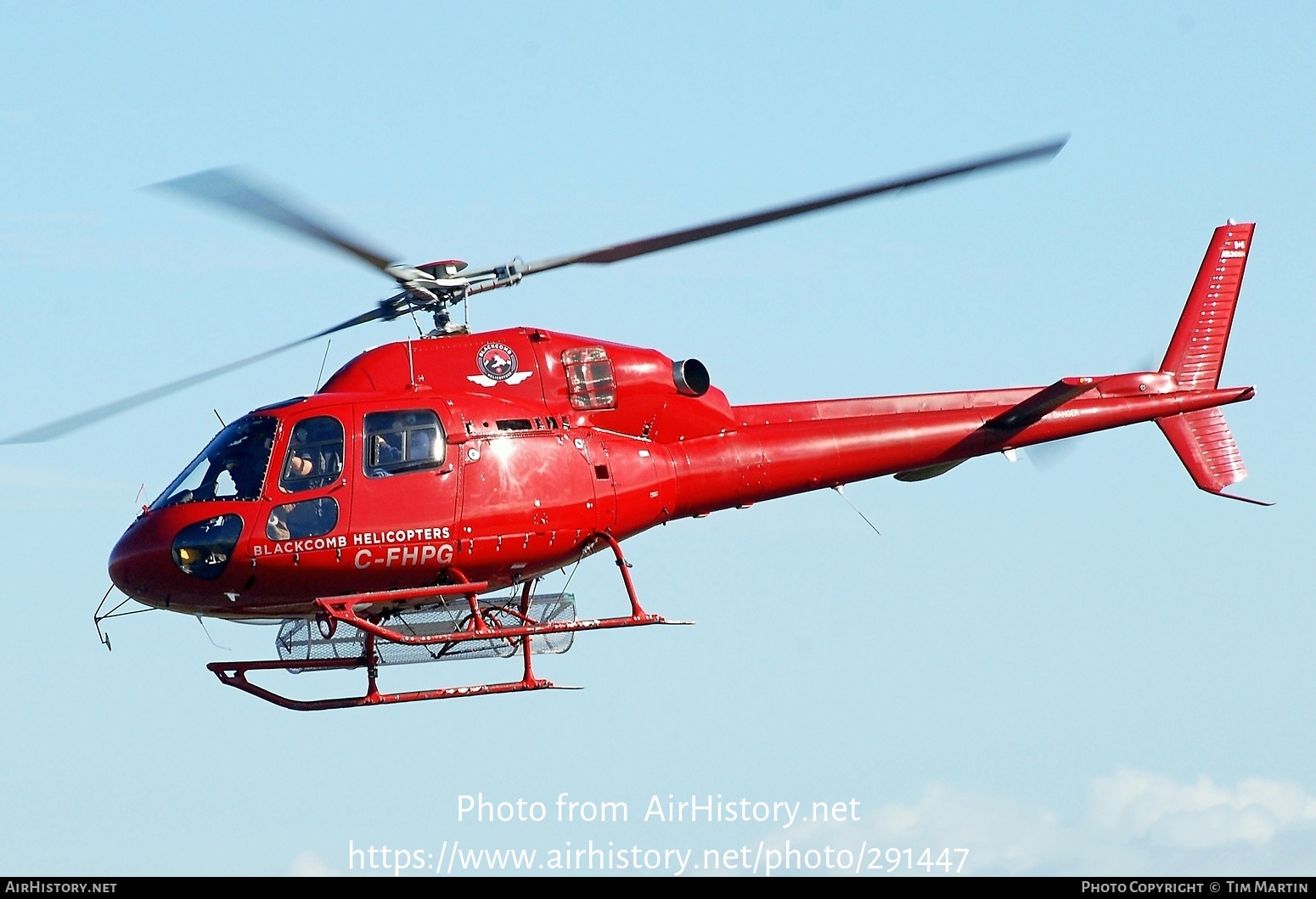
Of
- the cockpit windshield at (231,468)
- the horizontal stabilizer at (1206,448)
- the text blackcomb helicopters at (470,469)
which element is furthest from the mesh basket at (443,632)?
the horizontal stabilizer at (1206,448)

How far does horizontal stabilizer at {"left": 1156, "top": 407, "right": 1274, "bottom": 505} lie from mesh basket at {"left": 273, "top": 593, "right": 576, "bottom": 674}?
33.7 feet

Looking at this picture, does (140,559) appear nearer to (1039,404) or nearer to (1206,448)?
(1039,404)

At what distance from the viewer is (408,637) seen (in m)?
23.6

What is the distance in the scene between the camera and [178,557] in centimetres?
2245

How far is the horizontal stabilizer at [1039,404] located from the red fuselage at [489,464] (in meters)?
0.06

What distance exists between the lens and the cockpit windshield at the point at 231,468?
22.7 meters

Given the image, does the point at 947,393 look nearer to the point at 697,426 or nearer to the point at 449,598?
the point at 697,426

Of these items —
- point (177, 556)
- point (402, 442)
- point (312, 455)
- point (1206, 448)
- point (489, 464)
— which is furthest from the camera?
point (1206, 448)

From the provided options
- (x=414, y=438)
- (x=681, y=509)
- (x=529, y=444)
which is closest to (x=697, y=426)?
(x=681, y=509)

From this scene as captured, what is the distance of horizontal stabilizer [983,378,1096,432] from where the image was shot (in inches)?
1080

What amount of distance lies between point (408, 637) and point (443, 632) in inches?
119

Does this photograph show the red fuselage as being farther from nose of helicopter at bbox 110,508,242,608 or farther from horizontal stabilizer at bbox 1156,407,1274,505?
horizontal stabilizer at bbox 1156,407,1274,505

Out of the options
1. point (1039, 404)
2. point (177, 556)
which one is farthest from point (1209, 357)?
point (177, 556)

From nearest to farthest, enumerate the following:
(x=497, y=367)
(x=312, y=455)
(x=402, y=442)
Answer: (x=312, y=455) → (x=402, y=442) → (x=497, y=367)
